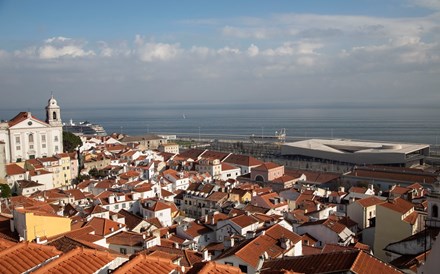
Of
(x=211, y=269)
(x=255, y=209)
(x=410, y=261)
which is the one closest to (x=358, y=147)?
(x=255, y=209)

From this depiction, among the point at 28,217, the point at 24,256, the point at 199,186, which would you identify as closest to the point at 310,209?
the point at 199,186

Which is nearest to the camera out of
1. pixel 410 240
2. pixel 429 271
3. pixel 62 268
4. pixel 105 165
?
pixel 429 271

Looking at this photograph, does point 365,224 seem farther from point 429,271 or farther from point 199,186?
point 429,271

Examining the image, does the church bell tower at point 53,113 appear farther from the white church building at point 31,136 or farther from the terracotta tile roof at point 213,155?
the terracotta tile roof at point 213,155

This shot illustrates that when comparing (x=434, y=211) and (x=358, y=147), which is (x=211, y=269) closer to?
(x=434, y=211)

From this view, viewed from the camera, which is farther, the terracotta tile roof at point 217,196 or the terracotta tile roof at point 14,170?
the terracotta tile roof at point 14,170

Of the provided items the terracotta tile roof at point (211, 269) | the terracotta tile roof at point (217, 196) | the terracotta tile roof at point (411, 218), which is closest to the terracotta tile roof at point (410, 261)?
the terracotta tile roof at point (411, 218)

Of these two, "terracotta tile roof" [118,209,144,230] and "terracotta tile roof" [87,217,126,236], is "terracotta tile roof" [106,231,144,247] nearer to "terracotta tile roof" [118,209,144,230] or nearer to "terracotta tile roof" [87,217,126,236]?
"terracotta tile roof" [87,217,126,236]
